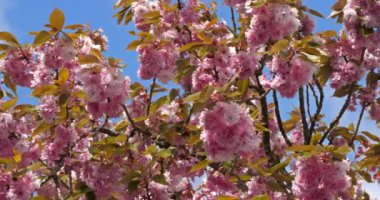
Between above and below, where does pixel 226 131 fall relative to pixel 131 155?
below

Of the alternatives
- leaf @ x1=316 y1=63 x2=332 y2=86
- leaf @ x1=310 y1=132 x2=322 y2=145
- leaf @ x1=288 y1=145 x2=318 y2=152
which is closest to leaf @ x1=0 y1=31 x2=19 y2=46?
leaf @ x1=288 y1=145 x2=318 y2=152

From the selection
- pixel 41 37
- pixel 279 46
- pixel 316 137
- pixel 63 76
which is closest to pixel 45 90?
pixel 63 76

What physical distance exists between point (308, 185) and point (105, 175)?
1781mm

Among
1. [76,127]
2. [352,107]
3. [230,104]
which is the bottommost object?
[230,104]

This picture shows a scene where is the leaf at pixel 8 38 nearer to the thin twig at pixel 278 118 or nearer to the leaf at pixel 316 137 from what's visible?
the leaf at pixel 316 137

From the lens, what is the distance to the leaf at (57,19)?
468cm

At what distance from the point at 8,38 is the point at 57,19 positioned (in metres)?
0.76

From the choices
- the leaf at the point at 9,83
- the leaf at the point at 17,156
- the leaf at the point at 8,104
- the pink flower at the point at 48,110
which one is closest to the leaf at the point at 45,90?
the leaf at the point at 8,104

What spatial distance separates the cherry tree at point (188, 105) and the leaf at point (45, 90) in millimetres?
12

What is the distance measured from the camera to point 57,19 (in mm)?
4773

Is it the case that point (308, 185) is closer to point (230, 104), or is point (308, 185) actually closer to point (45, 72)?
point (230, 104)

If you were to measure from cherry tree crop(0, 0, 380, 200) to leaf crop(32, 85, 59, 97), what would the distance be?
0.5 inches

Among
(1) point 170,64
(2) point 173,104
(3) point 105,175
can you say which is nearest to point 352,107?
(2) point 173,104

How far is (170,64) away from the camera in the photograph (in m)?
5.54
